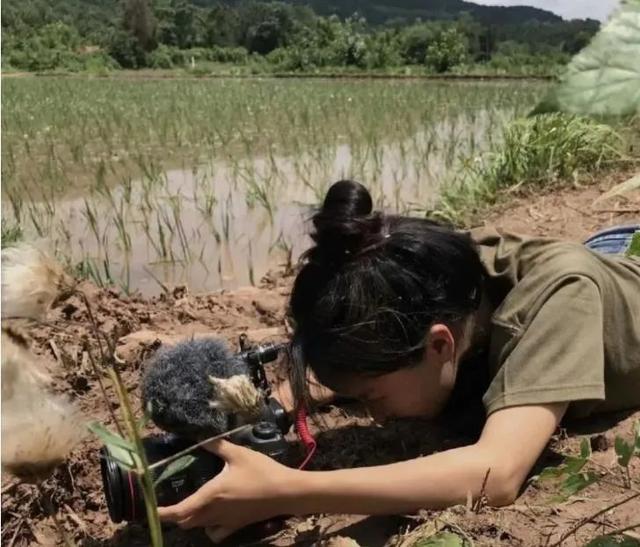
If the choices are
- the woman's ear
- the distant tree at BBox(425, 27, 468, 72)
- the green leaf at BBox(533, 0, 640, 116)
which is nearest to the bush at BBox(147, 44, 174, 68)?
the distant tree at BBox(425, 27, 468, 72)

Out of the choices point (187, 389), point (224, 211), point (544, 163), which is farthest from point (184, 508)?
point (224, 211)

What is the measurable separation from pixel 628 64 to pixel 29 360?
0.47 metres

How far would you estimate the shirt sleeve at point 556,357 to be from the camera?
130cm

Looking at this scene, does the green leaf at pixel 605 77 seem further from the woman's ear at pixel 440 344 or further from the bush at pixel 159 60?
the bush at pixel 159 60

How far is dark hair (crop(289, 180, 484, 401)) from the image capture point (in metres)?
1.32

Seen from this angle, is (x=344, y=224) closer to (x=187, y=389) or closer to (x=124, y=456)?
(x=187, y=389)

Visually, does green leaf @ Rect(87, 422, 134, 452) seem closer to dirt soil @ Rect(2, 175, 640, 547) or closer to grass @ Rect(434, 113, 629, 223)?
dirt soil @ Rect(2, 175, 640, 547)

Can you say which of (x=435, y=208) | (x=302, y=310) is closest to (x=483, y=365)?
(x=302, y=310)

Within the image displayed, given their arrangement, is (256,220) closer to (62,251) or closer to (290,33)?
(62,251)

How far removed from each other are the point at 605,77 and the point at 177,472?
3.04ft

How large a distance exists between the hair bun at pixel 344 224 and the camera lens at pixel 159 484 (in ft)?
1.23

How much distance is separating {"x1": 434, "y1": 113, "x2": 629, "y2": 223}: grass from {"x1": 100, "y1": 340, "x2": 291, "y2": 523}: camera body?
2.58m

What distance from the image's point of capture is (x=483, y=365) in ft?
4.93

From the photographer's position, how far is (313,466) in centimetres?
169
